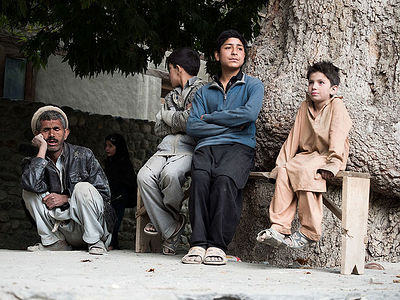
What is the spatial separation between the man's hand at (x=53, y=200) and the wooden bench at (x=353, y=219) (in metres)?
2.02

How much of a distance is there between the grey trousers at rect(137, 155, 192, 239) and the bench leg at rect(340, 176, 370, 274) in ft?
3.88

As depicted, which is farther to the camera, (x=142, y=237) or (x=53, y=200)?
(x=142, y=237)

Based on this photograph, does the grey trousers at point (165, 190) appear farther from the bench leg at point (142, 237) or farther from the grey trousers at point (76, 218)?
the grey trousers at point (76, 218)

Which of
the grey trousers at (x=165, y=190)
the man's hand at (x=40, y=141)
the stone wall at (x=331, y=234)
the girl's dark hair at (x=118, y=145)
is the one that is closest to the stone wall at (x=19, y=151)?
the girl's dark hair at (x=118, y=145)

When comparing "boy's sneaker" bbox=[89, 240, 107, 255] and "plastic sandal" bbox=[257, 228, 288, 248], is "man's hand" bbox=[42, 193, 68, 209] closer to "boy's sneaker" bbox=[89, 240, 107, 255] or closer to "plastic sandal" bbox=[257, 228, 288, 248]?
"boy's sneaker" bbox=[89, 240, 107, 255]

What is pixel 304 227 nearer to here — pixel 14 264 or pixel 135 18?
pixel 14 264

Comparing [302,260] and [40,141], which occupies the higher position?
[40,141]

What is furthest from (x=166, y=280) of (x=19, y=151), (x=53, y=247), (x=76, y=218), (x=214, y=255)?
(x=19, y=151)

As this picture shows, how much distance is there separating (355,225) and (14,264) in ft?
6.73

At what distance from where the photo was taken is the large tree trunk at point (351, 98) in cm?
441

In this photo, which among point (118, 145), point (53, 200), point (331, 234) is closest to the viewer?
point (331, 234)

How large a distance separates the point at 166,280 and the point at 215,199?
957 millimetres

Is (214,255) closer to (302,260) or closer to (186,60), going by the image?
(302,260)

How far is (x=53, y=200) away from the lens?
4668 millimetres
